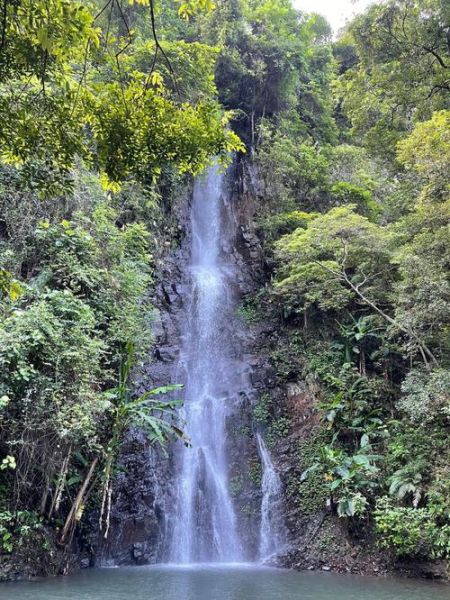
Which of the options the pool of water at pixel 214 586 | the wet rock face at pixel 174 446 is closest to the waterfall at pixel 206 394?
the wet rock face at pixel 174 446

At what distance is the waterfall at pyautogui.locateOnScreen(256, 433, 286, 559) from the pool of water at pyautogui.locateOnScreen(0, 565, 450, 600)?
5.04 feet

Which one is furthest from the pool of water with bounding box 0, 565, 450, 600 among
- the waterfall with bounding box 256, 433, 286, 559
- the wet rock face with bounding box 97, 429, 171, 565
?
the waterfall with bounding box 256, 433, 286, 559

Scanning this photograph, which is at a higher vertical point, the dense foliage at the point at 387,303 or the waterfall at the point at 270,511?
the dense foliage at the point at 387,303

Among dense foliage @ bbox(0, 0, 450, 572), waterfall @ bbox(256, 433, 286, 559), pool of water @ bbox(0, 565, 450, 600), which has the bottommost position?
pool of water @ bbox(0, 565, 450, 600)

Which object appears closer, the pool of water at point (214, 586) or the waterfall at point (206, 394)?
the pool of water at point (214, 586)

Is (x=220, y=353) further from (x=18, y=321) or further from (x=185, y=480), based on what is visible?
(x=18, y=321)

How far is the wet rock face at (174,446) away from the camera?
11.2 meters

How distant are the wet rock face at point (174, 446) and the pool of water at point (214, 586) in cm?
117

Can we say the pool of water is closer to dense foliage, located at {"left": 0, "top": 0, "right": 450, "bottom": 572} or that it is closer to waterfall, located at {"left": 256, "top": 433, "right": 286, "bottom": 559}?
dense foliage, located at {"left": 0, "top": 0, "right": 450, "bottom": 572}

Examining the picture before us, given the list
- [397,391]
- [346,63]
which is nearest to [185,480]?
[397,391]

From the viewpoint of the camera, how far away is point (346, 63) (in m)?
29.2

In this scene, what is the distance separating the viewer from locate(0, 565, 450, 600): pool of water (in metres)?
7.41

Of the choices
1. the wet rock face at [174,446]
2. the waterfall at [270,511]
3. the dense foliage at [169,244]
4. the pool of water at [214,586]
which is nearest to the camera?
the dense foliage at [169,244]

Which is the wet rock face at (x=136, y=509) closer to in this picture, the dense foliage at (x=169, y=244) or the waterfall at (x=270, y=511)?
→ the dense foliage at (x=169, y=244)
